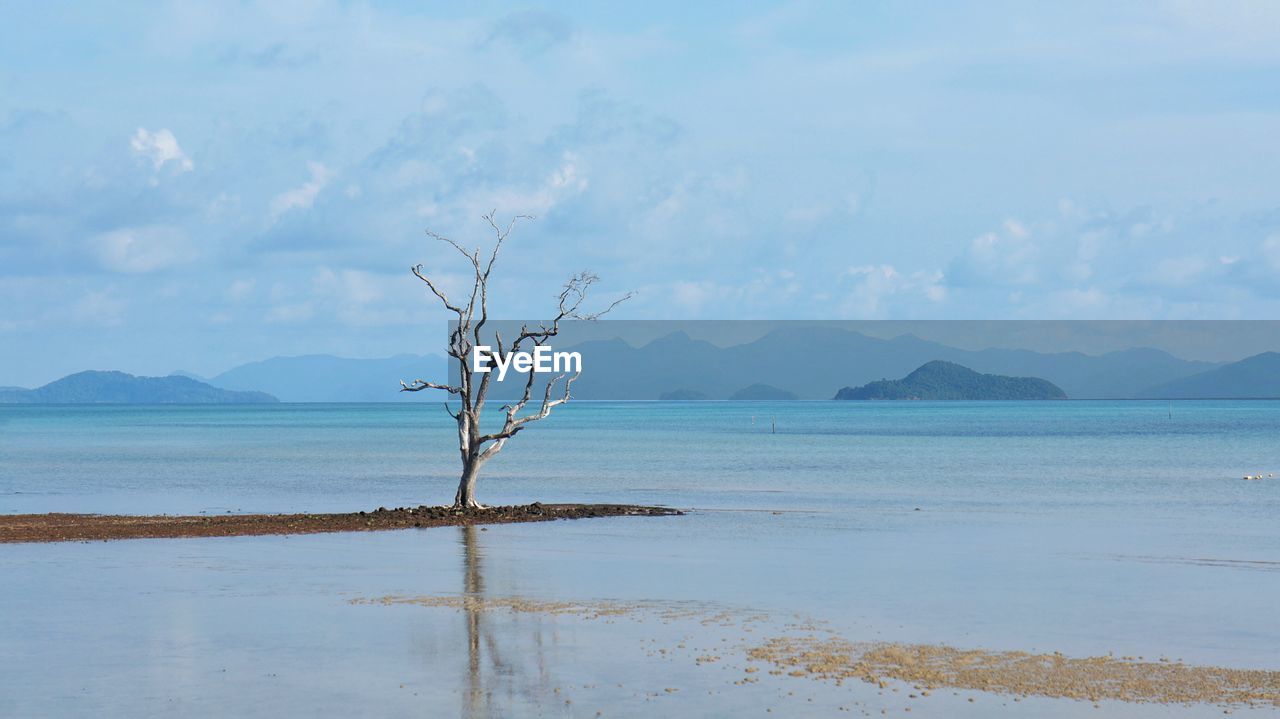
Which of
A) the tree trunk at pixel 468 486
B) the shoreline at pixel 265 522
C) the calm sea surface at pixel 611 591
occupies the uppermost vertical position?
the tree trunk at pixel 468 486

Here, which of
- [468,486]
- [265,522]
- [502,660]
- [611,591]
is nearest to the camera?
[502,660]

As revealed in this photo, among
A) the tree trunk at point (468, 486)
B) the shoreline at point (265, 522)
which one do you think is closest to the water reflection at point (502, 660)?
the shoreline at point (265, 522)

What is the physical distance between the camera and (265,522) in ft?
108

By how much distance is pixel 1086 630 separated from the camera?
17.8 m

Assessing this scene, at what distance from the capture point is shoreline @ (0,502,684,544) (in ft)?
97.8

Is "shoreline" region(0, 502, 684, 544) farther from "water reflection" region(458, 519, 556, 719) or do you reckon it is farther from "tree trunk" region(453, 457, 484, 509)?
"water reflection" region(458, 519, 556, 719)

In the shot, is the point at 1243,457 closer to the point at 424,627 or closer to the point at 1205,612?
the point at 1205,612

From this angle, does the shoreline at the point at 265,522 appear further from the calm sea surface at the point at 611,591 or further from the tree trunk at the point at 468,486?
the calm sea surface at the point at 611,591

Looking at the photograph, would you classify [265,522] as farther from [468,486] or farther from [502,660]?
[502,660]

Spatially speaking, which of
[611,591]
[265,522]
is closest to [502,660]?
[611,591]

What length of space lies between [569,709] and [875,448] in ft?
256

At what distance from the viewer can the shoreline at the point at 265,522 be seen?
29.8m

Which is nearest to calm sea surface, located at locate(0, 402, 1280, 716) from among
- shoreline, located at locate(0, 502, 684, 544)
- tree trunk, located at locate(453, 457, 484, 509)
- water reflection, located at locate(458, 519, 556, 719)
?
water reflection, located at locate(458, 519, 556, 719)

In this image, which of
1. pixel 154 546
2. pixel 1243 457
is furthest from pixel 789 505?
pixel 1243 457
